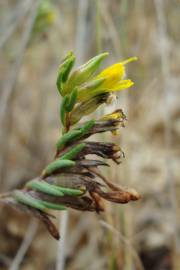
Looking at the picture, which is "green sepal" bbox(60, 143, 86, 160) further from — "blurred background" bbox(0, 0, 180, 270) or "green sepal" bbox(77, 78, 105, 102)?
"blurred background" bbox(0, 0, 180, 270)

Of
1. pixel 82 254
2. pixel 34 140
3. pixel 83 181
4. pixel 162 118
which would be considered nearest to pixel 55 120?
pixel 34 140

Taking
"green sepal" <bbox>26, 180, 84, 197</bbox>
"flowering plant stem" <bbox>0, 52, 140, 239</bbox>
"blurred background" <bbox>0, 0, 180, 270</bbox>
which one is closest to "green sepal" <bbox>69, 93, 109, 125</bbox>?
"flowering plant stem" <bbox>0, 52, 140, 239</bbox>

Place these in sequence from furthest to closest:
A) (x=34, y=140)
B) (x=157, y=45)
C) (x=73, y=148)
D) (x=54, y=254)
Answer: (x=157, y=45) < (x=34, y=140) < (x=54, y=254) < (x=73, y=148)

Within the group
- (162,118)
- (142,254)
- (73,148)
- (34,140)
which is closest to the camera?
(73,148)

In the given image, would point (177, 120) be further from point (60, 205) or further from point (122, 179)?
point (60, 205)

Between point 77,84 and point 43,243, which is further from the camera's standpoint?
point 43,243

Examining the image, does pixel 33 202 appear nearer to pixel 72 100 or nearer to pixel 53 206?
pixel 53 206

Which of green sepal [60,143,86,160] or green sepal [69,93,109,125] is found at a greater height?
green sepal [69,93,109,125]
